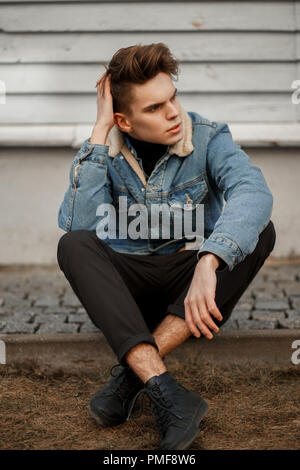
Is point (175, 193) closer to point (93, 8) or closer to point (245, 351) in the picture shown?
point (245, 351)

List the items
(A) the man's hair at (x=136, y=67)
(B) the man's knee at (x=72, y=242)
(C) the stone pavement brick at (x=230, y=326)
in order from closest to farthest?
1. (B) the man's knee at (x=72, y=242)
2. (A) the man's hair at (x=136, y=67)
3. (C) the stone pavement brick at (x=230, y=326)

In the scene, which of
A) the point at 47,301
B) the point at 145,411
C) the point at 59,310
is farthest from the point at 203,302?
the point at 47,301

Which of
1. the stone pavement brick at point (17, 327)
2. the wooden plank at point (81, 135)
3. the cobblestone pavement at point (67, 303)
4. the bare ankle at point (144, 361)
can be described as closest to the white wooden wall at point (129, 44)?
the wooden plank at point (81, 135)

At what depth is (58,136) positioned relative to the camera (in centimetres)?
552

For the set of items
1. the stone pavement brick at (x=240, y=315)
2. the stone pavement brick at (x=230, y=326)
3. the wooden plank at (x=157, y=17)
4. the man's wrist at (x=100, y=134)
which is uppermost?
the wooden plank at (x=157, y=17)

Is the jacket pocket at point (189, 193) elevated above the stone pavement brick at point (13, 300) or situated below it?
above

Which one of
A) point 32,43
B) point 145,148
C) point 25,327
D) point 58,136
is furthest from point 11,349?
point 32,43

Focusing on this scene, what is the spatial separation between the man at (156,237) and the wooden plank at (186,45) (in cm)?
216

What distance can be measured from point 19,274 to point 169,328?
9.19 ft

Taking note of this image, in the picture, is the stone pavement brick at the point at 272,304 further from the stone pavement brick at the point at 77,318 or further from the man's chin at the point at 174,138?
the man's chin at the point at 174,138

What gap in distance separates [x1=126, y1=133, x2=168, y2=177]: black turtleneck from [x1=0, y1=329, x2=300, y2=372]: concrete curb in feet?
3.21

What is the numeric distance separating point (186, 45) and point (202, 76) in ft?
0.92

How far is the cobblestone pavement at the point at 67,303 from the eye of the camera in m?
4.06

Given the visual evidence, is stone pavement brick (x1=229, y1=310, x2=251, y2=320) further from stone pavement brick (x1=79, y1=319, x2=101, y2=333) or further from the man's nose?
the man's nose
